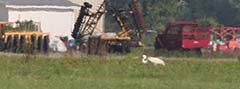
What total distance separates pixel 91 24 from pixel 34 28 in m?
6.52

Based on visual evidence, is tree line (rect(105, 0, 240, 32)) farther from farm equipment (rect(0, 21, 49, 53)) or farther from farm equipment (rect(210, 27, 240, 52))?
farm equipment (rect(0, 21, 49, 53))

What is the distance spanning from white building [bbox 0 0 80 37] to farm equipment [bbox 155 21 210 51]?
693 centimetres

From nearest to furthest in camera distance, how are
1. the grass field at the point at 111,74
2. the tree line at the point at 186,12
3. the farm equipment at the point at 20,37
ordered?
the grass field at the point at 111,74
the farm equipment at the point at 20,37
the tree line at the point at 186,12

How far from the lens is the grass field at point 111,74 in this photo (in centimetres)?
2009

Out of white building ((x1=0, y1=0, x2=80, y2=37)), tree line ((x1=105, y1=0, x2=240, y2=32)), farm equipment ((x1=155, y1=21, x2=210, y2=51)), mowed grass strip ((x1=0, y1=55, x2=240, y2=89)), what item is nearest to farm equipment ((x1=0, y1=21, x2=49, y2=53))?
farm equipment ((x1=155, y1=21, x2=210, y2=51))

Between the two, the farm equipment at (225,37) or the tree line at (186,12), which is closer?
the farm equipment at (225,37)

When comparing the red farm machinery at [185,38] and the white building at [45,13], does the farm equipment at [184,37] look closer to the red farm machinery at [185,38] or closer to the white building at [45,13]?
the red farm machinery at [185,38]

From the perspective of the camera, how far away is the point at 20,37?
34812mm

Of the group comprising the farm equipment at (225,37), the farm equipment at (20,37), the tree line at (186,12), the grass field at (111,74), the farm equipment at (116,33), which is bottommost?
the tree line at (186,12)

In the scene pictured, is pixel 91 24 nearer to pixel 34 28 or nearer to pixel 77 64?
pixel 34 28

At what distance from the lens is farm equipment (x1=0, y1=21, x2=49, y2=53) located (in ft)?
111

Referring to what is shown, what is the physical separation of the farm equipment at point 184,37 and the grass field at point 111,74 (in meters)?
9.56

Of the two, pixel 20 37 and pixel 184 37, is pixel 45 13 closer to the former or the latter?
pixel 184 37


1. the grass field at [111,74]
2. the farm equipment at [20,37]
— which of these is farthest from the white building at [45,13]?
the grass field at [111,74]
